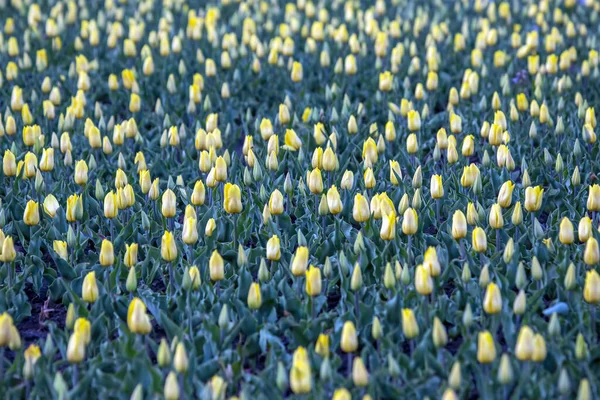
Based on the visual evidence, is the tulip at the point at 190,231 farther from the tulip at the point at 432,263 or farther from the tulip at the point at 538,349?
the tulip at the point at 538,349

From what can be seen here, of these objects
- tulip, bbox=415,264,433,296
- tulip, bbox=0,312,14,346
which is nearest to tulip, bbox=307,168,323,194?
tulip, bbox=415,264,433,296

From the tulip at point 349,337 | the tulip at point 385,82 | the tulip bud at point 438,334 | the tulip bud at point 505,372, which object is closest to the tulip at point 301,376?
the tulip at point 349,337

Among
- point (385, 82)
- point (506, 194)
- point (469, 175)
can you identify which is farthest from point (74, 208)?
point (385, 82)

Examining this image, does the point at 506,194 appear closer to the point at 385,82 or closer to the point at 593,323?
the point at 593,323

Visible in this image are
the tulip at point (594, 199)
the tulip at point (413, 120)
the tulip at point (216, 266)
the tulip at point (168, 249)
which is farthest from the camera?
the tulip at point (413, 120)

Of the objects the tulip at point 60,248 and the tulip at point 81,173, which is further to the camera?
the tulip at point 81,173

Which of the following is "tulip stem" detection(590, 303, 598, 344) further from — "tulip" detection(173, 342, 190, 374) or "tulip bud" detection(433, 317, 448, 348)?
"tulip" detection(173, 342, 190, 374)

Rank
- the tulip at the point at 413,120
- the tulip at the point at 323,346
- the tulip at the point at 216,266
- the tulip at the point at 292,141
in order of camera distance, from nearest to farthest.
Result: 1. the tulip at the point at 323,346
2. the tulip at the point at 216,266
3. the tulip at the point at 292,141
4. the tulip at the point at 413,120

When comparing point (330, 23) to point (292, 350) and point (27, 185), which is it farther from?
point (292, 350)
